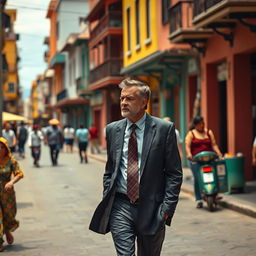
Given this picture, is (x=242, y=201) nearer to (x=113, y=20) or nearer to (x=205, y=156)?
(x=205, y=156)

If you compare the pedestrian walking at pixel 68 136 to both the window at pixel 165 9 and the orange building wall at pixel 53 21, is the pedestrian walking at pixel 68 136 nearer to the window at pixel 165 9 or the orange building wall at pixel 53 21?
the window at pixel 165 9

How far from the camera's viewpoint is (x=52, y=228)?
10.1 meters

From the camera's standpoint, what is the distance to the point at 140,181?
4914 mm

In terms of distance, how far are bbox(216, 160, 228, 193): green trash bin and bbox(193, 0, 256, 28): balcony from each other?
3.26m

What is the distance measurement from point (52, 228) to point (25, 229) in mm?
415

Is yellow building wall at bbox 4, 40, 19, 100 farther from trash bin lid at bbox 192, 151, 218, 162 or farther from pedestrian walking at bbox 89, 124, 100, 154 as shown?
trash bin lid at bbox 192, 151, 218, 162

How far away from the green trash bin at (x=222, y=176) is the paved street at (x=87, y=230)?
0.69 m

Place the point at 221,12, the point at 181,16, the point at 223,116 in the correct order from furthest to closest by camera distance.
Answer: the point at 223,116 → the point at 181,16 → the point at 221,12

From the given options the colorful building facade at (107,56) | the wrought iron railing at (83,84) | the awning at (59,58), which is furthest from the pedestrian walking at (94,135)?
the awning at (59,58)

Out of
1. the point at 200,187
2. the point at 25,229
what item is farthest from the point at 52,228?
the point at 200,187

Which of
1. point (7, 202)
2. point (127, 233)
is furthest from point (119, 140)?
point (7, 202)

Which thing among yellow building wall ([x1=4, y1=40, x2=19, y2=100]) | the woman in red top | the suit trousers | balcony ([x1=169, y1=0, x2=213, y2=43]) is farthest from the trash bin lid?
yellow building wall ([x1=4, y1=40, x2=19, y2=100])

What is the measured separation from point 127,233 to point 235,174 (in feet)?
31.2

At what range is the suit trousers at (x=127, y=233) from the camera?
489 cm
